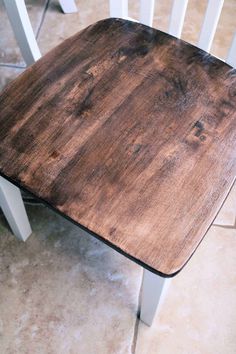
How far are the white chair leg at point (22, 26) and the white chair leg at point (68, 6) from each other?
462 millimetres

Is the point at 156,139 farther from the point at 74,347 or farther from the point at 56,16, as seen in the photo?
the point at 56,16

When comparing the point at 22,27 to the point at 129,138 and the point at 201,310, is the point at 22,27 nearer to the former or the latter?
the point at 129,138

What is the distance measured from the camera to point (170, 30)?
30.8 inches

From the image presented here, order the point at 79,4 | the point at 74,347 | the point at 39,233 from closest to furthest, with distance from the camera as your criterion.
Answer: the point at 74,347
the point at 39,233
the point at 79,4

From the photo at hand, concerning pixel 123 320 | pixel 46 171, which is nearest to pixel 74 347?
pixel 123 320

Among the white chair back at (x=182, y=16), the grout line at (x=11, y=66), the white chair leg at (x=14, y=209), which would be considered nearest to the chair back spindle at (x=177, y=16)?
the white chair back at (x=182, y=16)

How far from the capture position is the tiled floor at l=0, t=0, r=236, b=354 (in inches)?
31.9

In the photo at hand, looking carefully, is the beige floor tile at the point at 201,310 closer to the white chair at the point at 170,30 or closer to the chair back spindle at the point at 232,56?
the white chair at the point at 170,30

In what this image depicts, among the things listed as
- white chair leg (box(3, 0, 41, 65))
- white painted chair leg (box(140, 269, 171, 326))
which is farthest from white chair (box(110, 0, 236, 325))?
white chair leg (box(3, 0, 41, 65))

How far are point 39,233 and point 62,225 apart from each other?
2.5 inches

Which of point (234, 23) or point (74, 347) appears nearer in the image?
point (74, 347)

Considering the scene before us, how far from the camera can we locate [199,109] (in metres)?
0.66

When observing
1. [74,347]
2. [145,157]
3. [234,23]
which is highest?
[145,157]

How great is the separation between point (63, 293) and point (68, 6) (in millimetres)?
1054
